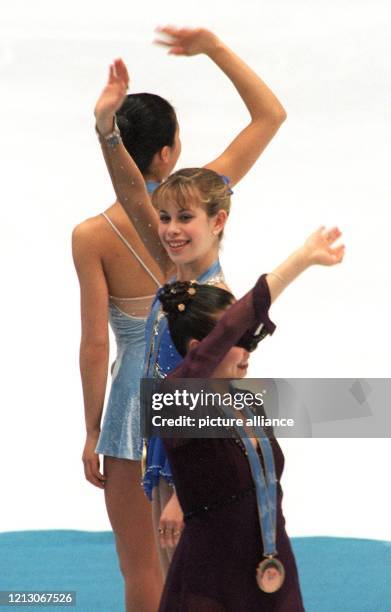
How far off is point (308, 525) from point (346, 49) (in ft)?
12.0

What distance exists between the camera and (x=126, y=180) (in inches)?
148

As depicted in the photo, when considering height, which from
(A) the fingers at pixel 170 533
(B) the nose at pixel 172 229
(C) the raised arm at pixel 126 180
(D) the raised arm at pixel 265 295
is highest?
(C) the raised arm at pixel 126 180

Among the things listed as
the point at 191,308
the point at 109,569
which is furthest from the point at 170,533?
the point at 109,569

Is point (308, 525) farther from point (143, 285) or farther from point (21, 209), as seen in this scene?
point (21, 209)

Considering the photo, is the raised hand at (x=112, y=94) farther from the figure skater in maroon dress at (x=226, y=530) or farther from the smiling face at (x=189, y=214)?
the figure skater in maroon dress at (x=226, y=530)

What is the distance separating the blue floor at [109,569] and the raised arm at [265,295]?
1.88 meters

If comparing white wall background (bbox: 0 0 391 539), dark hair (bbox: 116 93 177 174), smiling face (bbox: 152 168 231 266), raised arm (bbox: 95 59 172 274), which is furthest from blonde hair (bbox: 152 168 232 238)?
white wall background (bbox: 0 0 391 539)

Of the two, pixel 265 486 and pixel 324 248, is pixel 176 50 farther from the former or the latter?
pixel 265 486

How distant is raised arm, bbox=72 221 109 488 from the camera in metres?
4.12

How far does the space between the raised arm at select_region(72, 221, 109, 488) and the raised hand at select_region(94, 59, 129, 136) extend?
522 mm

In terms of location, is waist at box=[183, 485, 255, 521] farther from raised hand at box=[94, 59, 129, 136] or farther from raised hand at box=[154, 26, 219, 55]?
raised hand at box=[154, 26, 219, 55]

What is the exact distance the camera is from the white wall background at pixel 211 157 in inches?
286

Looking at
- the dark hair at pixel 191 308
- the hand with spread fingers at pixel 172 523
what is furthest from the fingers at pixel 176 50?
the hand with spread fingers at pixel 172 523

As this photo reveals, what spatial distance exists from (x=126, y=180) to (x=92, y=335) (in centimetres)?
53
